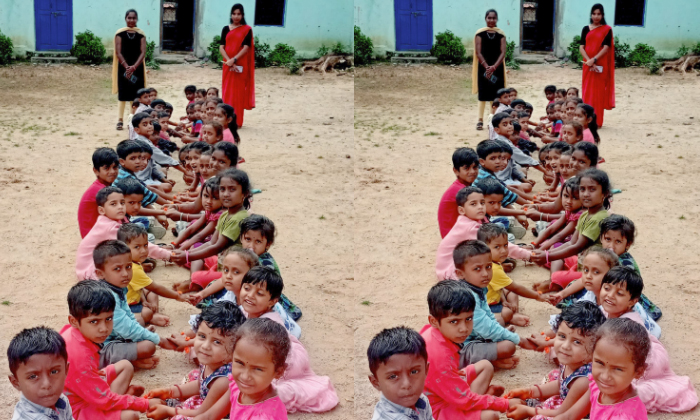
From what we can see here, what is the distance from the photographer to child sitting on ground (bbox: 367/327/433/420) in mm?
2861

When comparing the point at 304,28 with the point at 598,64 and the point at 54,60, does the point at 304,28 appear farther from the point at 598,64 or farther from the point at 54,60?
the point at 598,64

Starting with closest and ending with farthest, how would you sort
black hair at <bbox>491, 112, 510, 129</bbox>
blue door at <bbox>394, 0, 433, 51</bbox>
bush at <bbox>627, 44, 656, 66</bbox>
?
black hair at <bbox>491, 112, 510, 129</bbox>
bush at <bbox>627, 44, 656, 66</bbox>
blue door at <bbox>394, 0, 433, 51</bbox>

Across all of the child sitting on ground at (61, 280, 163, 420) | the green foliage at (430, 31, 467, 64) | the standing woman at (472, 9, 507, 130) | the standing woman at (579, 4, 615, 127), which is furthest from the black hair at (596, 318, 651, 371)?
the green foliage at (430, 31, 467, 64)

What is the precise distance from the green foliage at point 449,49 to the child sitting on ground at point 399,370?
12.6 metres

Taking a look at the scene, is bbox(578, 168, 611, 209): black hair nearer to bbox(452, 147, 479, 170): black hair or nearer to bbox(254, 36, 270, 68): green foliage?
bbox(452, 147, 479, 170): black hair

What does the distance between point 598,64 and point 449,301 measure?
23.9 ft

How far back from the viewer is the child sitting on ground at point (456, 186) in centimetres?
527

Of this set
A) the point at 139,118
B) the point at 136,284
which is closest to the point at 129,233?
the point at 136,284

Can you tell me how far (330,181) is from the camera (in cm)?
764

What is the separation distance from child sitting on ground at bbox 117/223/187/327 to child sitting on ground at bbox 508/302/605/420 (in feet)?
6.86

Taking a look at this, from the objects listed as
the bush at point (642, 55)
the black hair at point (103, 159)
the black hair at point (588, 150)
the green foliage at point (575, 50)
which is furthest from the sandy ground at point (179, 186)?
the bush at point (642, 55)

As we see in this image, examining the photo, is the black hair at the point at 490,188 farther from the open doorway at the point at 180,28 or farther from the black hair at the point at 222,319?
the open doorway at the point at 180,28

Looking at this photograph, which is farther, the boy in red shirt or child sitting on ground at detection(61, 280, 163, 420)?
the boy in red shirt

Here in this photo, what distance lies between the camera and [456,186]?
5.27 metres
